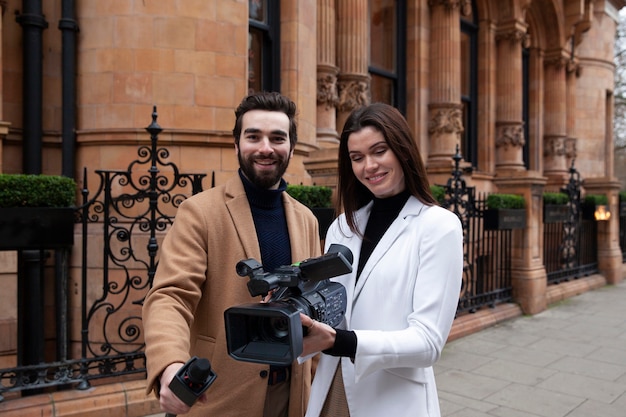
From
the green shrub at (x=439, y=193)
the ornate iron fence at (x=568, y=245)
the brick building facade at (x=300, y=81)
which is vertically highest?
the brick building facade at (x=300, y=81)

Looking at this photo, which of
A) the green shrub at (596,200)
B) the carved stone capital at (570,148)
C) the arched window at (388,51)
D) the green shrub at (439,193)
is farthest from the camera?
the carved stone capital at (570,148)

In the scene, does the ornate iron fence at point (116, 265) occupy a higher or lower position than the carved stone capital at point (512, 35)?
lower

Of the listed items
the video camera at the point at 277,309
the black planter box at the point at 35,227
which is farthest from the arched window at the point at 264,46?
the video camera at the point at 277,309

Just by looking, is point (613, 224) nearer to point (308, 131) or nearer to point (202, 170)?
point (308, 131)

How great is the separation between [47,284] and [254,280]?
16.2 ft

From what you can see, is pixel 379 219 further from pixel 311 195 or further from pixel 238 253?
pixel 311 195

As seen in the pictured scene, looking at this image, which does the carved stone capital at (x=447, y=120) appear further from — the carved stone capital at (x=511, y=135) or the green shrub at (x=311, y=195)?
the green shrub at (x=311, y=195)

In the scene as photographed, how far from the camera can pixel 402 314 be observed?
1.85 metres

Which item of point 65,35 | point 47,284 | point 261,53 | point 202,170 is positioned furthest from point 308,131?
point 47,284

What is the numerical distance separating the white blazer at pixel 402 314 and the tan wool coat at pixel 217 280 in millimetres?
244

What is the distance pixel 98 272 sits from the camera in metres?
5.39

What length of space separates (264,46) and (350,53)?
2249mm

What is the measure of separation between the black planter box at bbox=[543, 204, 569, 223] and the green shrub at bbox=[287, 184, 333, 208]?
694 cm

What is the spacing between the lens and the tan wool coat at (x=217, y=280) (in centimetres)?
189
